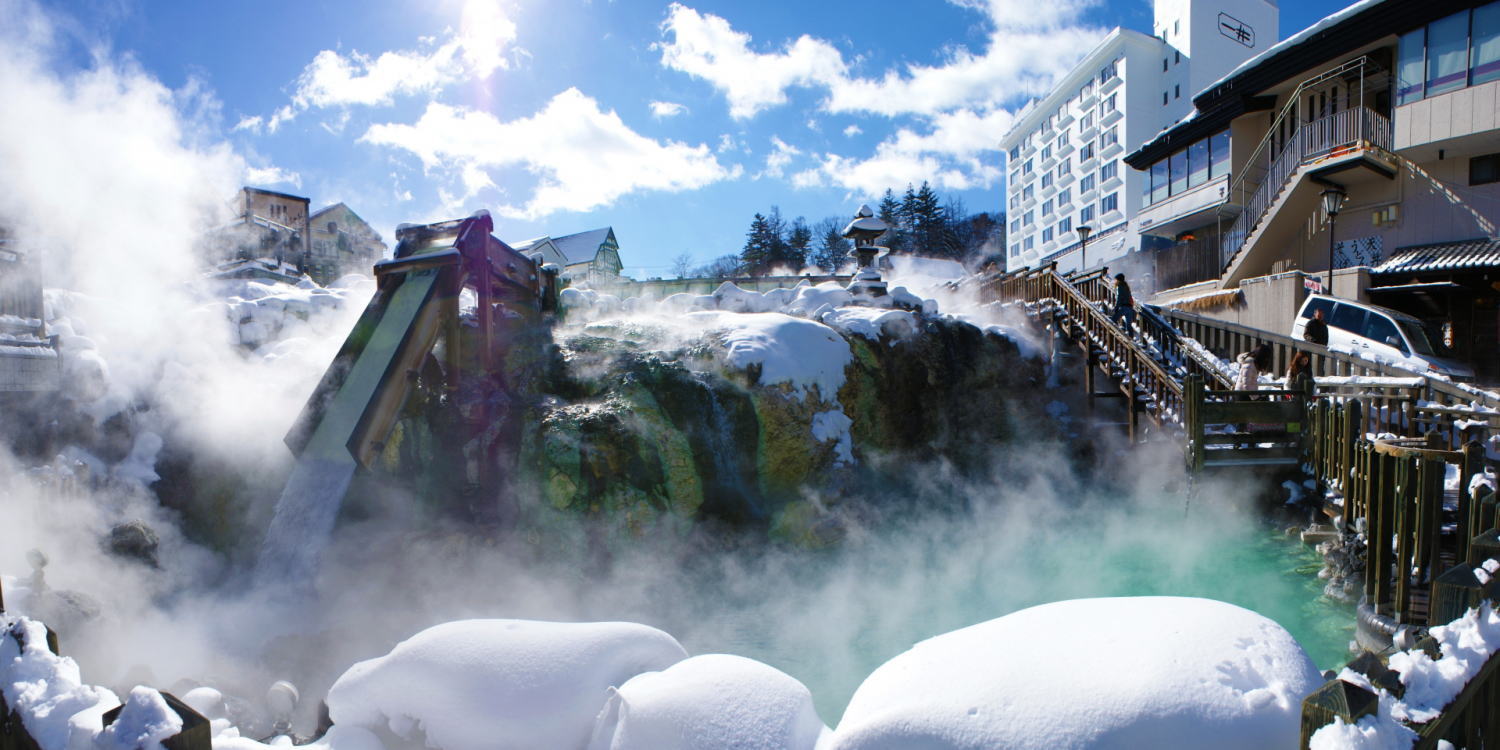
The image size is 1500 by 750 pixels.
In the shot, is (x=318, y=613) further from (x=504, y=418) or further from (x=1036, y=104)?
(x=1036, y=104)

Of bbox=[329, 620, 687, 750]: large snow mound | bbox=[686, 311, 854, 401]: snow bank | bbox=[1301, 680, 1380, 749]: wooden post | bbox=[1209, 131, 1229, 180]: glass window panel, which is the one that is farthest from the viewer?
bbox=[1209, 131, 1229, 180]: glass window panel

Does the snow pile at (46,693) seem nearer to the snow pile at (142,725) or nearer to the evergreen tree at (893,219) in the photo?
the snow pile at (142,725)

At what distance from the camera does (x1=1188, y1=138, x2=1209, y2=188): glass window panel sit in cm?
2112

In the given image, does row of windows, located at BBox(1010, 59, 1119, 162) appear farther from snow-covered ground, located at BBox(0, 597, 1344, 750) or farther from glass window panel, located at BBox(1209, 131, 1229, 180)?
snow-covered ground, located at BBox(0, 597, 1344, 750)

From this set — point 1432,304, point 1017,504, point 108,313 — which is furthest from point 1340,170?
point 108,313

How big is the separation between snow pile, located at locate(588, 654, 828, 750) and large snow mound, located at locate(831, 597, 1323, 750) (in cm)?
24

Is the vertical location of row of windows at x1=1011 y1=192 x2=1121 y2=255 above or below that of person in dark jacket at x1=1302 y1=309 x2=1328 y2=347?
above

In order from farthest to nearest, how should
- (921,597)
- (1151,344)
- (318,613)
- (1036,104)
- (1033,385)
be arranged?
(1036,104), (1033,385), (1151,344), (921,597), (318,613)

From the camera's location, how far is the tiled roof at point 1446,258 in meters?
13.4

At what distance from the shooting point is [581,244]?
3884 cm

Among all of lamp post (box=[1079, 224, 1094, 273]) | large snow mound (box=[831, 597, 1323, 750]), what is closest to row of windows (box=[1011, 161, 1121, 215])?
lamp post (box=[1079, 224, 1094, 273])

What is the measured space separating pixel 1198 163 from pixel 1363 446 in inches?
762

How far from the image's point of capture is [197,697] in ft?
12.5

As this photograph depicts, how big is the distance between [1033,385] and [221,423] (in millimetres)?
12505
